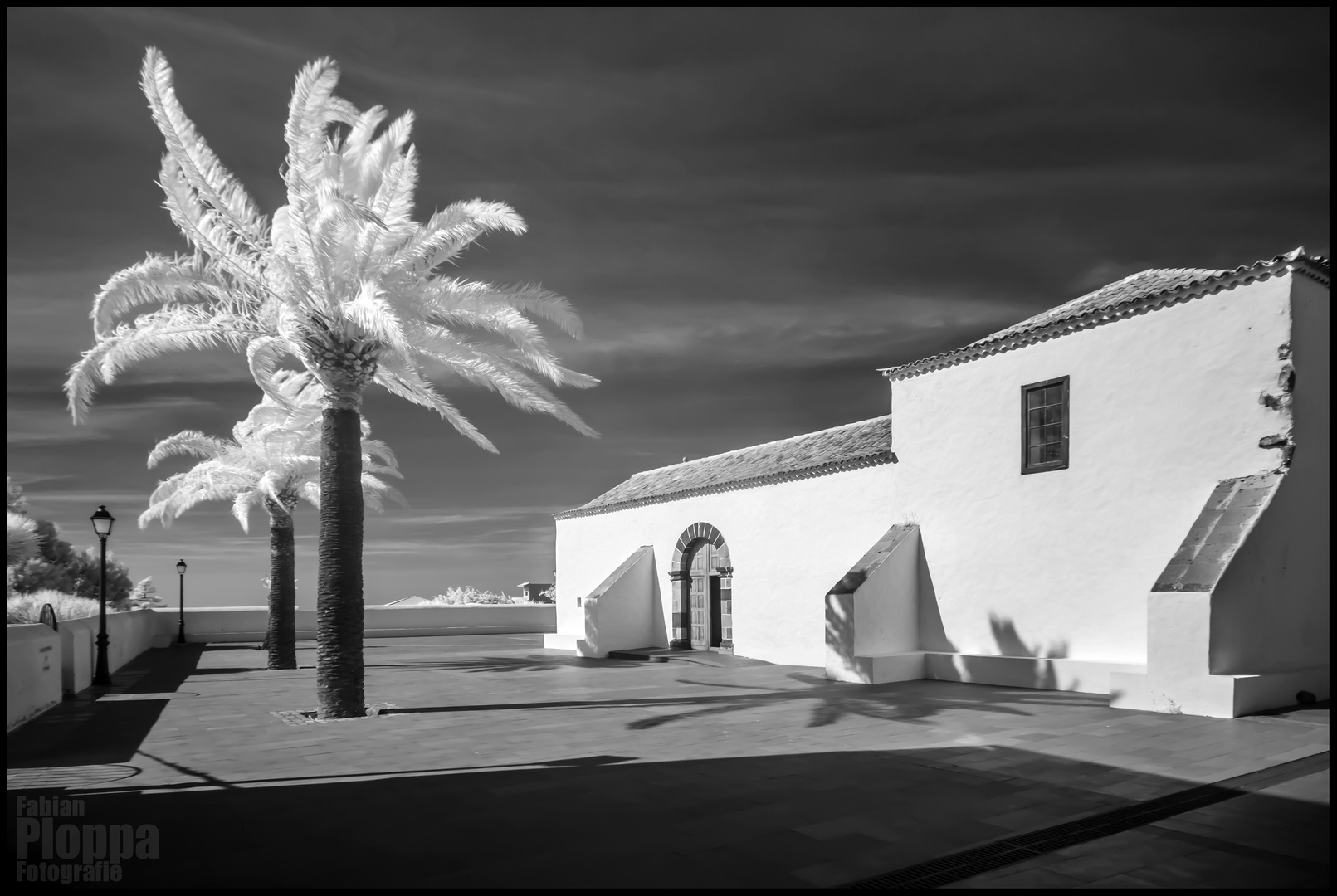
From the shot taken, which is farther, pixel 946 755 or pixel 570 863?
pixel 946 755

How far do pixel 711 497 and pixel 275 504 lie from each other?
8779 mm


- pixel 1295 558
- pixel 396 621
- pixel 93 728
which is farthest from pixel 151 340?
pixel 396 621

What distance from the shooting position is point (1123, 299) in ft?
41.6

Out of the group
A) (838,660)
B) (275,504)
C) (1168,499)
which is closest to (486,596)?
(275,504)

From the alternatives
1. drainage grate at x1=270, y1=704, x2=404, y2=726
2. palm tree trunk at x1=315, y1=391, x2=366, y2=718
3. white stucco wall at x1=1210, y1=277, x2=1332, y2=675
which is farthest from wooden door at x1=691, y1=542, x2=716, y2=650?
white stucco wall at x1=1210, y1=277, x2=1332, y2=675

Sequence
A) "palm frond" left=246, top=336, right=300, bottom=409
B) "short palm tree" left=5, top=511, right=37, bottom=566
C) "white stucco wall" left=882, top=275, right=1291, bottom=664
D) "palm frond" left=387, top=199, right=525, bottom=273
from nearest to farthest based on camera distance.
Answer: "palm frond" left=387, top=199, right=525, bottom=273 → "white stucco wall" left=882, top=275, right=1291, bottom=664 → "palm frond" left=246, top=336, right=300, bottom=409 → "short palm tree" left=5, top=511, right=37, bottom=566

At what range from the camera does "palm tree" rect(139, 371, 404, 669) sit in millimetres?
17844

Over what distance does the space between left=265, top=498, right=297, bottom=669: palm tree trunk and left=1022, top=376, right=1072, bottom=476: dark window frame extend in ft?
43.7

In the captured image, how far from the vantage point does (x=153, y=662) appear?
20438 millimetres

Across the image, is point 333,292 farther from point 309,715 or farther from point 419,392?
point 309,715

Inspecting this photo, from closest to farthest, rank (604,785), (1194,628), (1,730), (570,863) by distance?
(1,730) → (570,863) → (604,785) → (1194,628)

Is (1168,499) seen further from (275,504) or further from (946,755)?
(275,504)

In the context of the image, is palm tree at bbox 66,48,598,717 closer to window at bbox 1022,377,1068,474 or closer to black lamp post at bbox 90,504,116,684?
black lamp post at bbox 90,504,116,684

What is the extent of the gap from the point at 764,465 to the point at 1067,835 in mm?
13956
